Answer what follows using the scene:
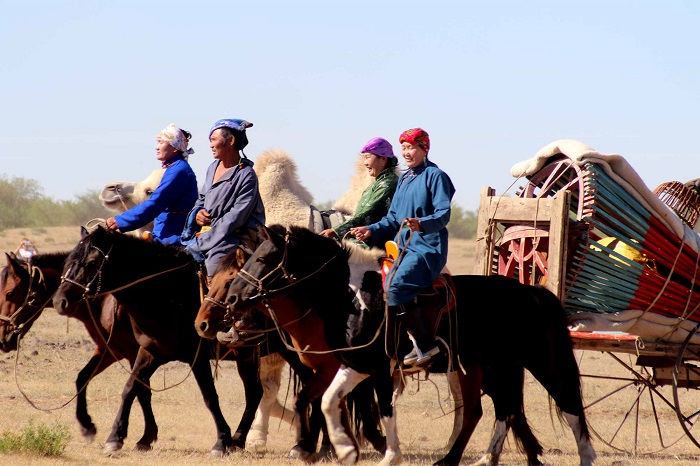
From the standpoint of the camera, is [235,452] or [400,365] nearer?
[400,365]

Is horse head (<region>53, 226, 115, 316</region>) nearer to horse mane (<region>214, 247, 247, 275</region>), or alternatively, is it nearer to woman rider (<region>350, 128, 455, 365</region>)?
horse mane (<region>214, 247, 247, 275</region>)

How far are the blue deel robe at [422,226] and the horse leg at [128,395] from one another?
2.37m

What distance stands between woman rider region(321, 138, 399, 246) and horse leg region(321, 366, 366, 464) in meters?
1.74

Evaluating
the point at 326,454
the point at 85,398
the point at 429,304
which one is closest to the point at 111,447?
the point at 85,398

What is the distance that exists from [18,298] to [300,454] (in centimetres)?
293

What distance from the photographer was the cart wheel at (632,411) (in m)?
9.59

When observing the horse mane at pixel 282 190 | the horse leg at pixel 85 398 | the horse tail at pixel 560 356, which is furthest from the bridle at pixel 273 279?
the horse mane at pixel 282 190

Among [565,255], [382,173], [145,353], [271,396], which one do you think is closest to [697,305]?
[565,255]

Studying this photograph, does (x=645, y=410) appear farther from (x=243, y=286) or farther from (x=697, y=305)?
(x=243, y=286)

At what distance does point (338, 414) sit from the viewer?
7.69m

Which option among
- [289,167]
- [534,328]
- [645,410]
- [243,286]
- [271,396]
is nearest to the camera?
[243,286]

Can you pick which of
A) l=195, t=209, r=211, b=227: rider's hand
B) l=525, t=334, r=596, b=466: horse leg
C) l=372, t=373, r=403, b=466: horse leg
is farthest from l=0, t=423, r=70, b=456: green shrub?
l=525, t=334, r=596, b=466: horse leg

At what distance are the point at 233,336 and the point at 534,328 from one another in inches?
96.8

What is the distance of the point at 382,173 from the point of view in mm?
9359
